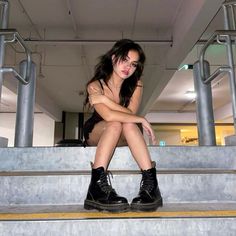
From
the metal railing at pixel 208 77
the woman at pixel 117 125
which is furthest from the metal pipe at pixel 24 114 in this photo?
the metal railing at pixel 208 77

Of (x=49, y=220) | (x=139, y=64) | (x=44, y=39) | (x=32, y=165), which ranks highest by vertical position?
(x=44, y=39)

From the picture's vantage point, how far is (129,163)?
1.64 m

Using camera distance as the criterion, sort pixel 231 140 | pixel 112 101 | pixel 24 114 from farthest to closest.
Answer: pixel 24 114 < pixel 231 140 < pixel 112 101

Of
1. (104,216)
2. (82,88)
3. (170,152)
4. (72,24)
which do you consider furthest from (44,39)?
(104,216)

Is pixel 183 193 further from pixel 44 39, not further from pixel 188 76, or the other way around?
pixel 188 76

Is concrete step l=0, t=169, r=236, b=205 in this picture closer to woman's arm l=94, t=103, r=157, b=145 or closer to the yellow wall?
woman's arm l=94, t=103, r=157, b=145

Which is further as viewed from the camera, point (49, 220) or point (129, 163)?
point (129, 163)

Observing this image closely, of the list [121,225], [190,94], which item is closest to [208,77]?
[121,225]

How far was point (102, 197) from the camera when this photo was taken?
3.95 ft

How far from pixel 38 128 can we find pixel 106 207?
33.1ft

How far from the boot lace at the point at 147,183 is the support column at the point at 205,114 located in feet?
3.74

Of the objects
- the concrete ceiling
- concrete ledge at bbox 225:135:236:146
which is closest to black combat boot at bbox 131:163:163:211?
concrete ledge at bbox 225:135:236:146

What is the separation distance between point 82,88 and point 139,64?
21.5 ft

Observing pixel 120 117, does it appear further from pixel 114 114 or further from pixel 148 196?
pixel 148 196
